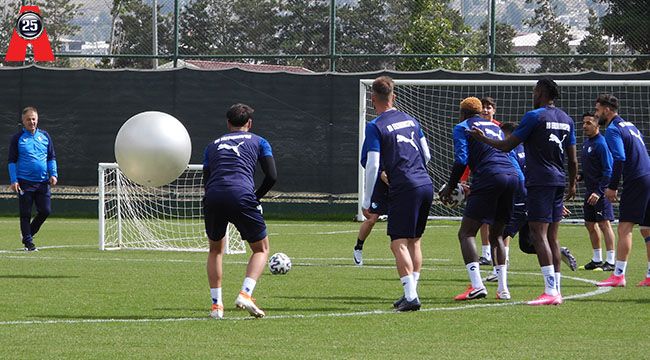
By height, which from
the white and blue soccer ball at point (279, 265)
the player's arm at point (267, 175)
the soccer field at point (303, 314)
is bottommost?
the soccer field at point (303, 314)

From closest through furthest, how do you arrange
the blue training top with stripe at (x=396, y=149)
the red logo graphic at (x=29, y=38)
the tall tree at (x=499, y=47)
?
the blue training top with stripe at (x=396, y=149) < the tall tree at (x=499, y=47) < the red logo graphic at (x=29, y=38)

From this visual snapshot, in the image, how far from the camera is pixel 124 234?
68.0 feet

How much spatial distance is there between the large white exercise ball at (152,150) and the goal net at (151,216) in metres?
3.81

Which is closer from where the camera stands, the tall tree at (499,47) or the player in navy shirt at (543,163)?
the player in navy shirt at (543,163)

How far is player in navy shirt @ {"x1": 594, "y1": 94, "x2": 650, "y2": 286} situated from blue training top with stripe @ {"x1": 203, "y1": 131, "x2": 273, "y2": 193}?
4.46 meters

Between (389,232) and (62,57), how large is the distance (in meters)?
18.3

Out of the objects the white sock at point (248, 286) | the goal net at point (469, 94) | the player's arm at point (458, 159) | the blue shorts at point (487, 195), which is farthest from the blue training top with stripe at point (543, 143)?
the goal net at point (469, 94)

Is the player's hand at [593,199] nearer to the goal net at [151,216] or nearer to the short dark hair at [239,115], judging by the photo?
the short dark hair at [239,115]

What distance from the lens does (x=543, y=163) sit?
11859mm

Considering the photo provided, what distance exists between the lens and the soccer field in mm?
8836

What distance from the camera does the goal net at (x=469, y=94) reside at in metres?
25.2

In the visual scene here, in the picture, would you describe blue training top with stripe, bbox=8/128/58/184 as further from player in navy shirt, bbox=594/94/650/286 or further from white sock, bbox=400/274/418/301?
white sock, bbox=400/274/418/301

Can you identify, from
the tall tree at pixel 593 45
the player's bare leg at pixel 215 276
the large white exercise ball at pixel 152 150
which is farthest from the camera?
the tall tree at pixel 593 45

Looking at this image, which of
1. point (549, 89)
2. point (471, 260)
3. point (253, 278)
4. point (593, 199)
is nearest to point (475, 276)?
point (471, 260)
